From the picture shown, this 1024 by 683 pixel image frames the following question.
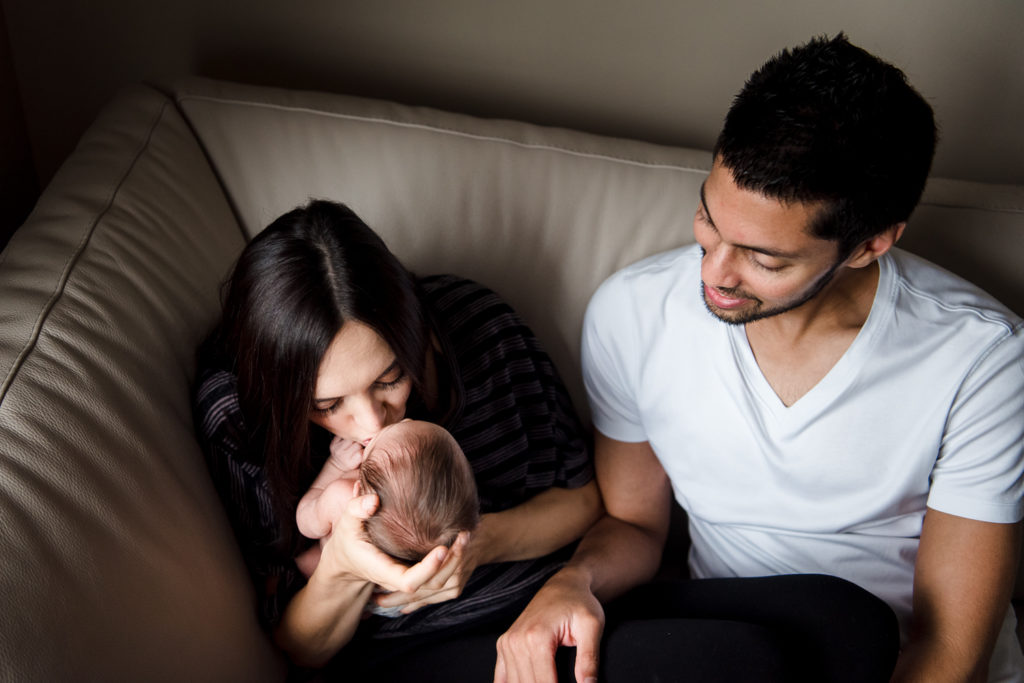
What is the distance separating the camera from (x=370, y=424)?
3.50 feet

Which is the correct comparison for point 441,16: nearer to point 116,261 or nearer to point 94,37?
point 94,37

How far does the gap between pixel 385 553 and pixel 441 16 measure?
1148 mm

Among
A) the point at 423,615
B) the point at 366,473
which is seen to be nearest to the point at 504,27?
the point at 366,473

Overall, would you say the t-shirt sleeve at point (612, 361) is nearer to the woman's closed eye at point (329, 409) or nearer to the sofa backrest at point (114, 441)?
the woman's closed eye at point (329, 409)

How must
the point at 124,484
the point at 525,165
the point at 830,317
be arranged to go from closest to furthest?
the point at 124,484 → the point at 830,317 → the point at 525,165

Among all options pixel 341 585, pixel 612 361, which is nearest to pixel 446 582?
pixel 341 585

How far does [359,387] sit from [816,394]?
71cm

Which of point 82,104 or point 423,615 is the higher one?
point 82,104

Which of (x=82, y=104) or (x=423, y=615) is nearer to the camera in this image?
(x=423, y=615)

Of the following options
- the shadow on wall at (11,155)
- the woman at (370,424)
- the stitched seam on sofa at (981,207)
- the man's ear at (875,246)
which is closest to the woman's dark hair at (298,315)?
the woman at (370,424)

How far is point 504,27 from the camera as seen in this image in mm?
1645

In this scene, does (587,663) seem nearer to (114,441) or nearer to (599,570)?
(599,570)

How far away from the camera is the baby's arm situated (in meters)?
1.06

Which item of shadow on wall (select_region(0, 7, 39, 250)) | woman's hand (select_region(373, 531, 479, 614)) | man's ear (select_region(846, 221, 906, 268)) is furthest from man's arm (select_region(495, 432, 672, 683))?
shadow on wall (select_region(0, 7, 39, 250))
